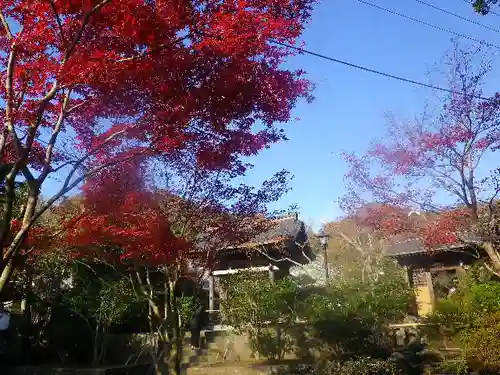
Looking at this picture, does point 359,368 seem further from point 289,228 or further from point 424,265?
point 289,228

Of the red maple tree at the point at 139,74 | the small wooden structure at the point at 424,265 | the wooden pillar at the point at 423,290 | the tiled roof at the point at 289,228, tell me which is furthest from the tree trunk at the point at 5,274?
the wooden pillar at the point at 423,290

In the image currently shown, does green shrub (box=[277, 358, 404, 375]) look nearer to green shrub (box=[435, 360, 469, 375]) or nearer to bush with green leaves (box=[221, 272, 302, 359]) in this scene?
green shrub (box=[435, 360, 469, 375])

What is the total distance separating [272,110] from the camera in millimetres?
5980

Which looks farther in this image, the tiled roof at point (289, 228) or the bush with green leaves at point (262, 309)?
the tiled roof at point (289, 228)

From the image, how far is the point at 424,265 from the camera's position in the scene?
63.7 ft

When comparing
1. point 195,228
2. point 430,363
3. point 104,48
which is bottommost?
point 430,363

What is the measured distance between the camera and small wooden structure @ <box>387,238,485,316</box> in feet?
60.4

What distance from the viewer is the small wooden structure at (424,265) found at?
1841 centimetres

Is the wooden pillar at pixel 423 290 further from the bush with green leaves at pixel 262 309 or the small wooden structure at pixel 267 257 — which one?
the bush with green leaves at pixel 262 309

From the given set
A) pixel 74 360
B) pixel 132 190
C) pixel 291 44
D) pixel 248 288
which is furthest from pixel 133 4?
pixel 74 360

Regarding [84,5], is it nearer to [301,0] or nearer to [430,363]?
[301,0]

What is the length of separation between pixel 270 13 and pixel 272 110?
120cm

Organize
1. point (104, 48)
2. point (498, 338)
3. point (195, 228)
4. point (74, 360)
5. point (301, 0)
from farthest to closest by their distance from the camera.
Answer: point (74, 360) → point (498, 338) → point (195, 228) → point (301, 0) → point (104, 48)

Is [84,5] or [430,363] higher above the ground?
[84,5]
